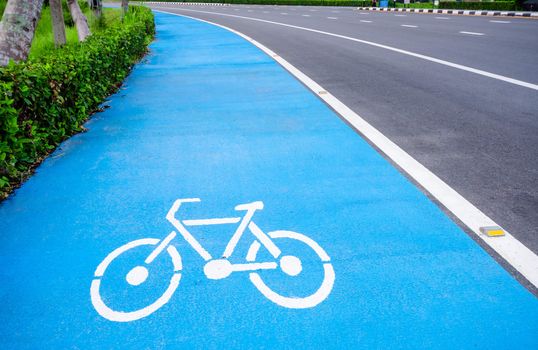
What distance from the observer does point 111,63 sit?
8.82 meters

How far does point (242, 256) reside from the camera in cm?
326

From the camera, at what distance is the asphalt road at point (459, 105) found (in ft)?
14.0

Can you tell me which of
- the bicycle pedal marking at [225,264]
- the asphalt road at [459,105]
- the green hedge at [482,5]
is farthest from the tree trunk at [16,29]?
the green hedge at [482,5]

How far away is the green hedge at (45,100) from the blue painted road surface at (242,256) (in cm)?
29

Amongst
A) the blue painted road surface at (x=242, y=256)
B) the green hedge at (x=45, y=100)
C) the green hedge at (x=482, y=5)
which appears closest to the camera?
the blue painted road surface at (x=242, y=256)

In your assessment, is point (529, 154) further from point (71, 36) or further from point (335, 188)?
point (71, 36)

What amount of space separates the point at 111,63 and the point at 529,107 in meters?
7.76

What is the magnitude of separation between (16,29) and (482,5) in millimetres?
33988

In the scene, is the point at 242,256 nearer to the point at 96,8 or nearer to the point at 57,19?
the point at 57,19

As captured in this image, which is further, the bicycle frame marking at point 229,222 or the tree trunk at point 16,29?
the tree trunk at point 16,29

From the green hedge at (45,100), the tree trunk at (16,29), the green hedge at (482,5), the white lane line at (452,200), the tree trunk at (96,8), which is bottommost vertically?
the white lane line at (452,200)

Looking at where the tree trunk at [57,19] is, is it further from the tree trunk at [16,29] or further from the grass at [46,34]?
the tree trunk at [16,29]

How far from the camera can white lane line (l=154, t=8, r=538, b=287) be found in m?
3.10

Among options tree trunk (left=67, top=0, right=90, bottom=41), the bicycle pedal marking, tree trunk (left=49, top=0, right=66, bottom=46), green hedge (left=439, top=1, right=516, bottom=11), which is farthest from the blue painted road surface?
green hedge (left=439, top=1, right=516, bottom=11)
